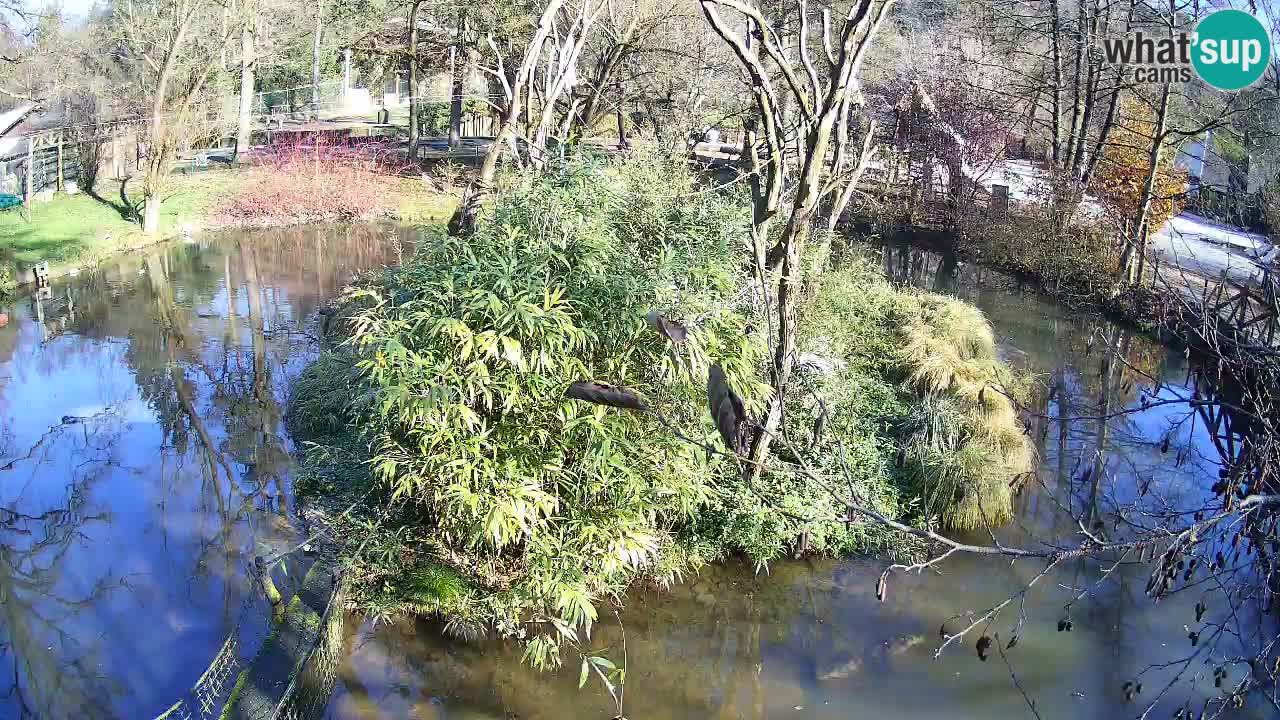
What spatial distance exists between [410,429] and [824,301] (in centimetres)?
494

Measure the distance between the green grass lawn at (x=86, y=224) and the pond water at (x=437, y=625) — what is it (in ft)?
16.0

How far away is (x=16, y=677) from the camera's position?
18.2 ft

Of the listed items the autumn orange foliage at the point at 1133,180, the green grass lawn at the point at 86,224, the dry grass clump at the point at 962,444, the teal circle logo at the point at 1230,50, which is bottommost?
the dry grass clump at the point at 962,444

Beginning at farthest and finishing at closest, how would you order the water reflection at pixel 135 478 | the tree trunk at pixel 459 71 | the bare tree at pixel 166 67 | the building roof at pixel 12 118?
the tree trunk at pixel 459 71, the building roof at pixel 12 118, the bare tree at pixel 166 67, the water reflection at pixel 135 478

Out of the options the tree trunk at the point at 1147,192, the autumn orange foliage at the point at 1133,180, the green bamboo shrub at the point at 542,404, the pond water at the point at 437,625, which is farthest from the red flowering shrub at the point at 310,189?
the green bamboo shrub at the point at 542,404

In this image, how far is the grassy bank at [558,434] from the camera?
559cm

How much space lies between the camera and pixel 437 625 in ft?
19.8

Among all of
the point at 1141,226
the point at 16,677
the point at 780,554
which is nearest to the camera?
the point at 16,677

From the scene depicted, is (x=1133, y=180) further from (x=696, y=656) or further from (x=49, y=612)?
(x=49, y=612)

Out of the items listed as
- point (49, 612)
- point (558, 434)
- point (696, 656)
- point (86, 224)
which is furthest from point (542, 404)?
point (86, 224)

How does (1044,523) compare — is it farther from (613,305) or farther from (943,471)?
(613,305)

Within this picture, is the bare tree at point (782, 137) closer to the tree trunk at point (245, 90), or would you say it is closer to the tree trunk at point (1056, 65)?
the tree trunk at point (1056, 65)

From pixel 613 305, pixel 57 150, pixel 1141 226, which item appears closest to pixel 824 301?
pixel 613 305

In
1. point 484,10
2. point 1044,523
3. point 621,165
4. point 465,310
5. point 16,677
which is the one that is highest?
point 484,10
